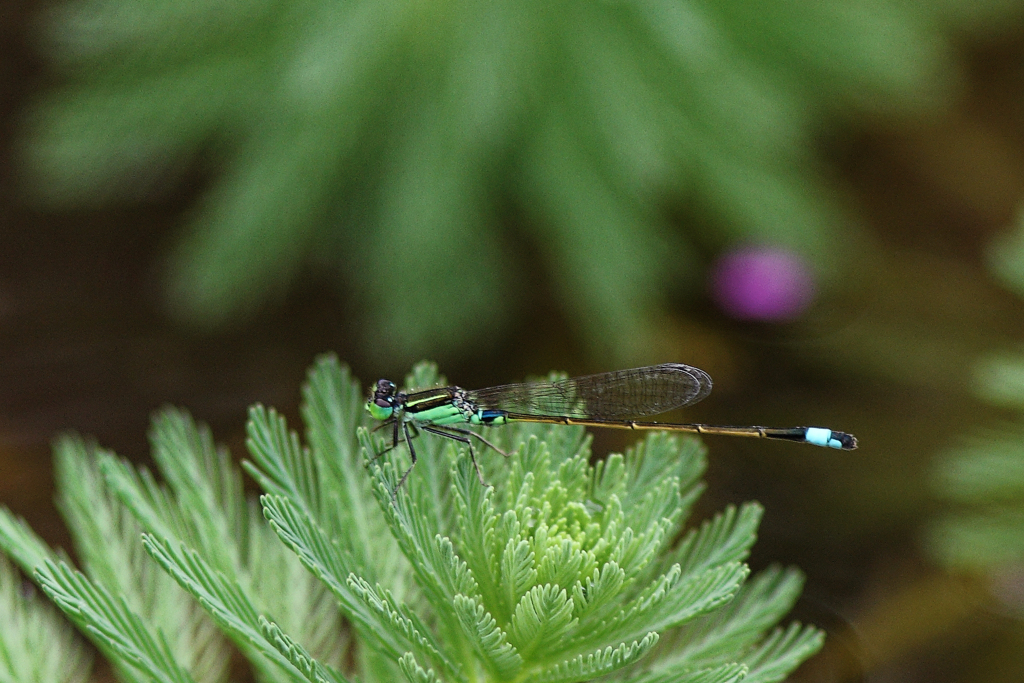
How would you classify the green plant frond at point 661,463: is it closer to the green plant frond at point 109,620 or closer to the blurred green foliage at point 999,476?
the green plant frond at point 109,620

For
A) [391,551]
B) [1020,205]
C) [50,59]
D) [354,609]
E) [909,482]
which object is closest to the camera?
[354,609]

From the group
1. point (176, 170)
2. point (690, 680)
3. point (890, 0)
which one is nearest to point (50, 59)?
point (176, 170)

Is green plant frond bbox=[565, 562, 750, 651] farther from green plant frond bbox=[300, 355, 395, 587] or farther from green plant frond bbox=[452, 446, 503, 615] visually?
green plant frond bbox=[300, 355, 395, 587]

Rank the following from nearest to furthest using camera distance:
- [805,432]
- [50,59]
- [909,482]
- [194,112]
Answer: [805,432], [194,112], [909,482], [50,59]

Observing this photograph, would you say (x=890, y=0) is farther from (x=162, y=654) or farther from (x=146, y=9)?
(x=162, y=654)

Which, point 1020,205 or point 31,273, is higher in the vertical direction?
point 1020,205

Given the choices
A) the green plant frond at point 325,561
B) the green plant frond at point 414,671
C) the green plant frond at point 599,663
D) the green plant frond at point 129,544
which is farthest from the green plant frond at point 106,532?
the green plant frond at point 599,663

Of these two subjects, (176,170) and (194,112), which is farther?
(176,170)
